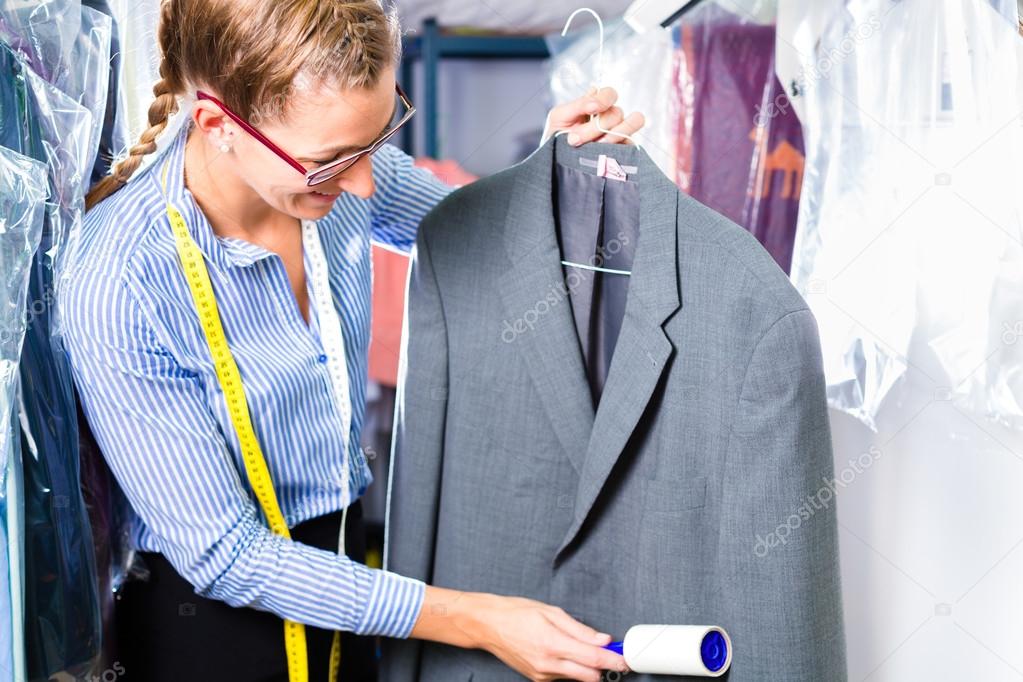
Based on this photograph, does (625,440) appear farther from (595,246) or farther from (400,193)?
(400,193)

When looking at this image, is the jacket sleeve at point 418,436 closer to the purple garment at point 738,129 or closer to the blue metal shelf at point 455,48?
the purple garment at point 738,129

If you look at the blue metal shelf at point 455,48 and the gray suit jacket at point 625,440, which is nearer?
the gray suit jacket at point 625,440

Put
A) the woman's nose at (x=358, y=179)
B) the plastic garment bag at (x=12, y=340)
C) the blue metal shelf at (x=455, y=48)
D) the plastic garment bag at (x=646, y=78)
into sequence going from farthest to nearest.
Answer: the blue metal shelf at (x=455, y=48), the plastic garment bag at (x=646, y=78), the woman's nose at (x=358, y=179), the plastic garment bag at (x=12, y=340)

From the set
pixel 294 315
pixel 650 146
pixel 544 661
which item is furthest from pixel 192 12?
pixel 650 146

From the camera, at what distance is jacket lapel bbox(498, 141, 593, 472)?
1125 millimetres

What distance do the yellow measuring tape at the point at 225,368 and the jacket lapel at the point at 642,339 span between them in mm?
363

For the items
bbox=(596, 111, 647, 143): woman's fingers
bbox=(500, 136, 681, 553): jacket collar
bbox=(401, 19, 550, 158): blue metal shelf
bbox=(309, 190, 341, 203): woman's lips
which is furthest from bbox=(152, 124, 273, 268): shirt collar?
bbox=(401, 19, 550, 158): blue metal shelf

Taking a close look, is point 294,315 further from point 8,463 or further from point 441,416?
point 8,463

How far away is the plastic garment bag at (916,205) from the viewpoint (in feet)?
3.26

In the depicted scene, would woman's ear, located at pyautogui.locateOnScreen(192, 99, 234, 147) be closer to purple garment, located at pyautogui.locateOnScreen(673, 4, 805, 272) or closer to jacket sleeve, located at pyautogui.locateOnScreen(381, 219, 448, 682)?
jacket sleeve, located at pyautogui.locateOnScreen(381, 219, 448, 682)

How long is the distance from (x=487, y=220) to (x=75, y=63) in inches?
19.2

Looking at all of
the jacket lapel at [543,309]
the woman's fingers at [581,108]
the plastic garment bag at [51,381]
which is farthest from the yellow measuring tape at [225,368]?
the woman's fingers at [581,108]

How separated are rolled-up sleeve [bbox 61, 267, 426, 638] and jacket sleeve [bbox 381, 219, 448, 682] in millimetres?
136

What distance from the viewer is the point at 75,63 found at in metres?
1.03
